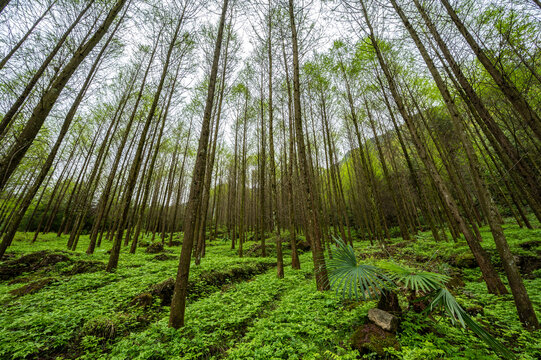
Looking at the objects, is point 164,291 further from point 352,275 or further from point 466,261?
point 466,261

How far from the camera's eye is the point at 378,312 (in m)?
3.18

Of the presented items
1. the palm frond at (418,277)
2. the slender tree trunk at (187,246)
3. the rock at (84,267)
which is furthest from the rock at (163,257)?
the palm frond at (418,277)

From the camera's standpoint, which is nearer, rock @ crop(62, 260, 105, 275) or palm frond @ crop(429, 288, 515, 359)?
palm frond @ crop(429, 288, 515, 359)

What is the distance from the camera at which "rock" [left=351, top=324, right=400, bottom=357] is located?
262cm

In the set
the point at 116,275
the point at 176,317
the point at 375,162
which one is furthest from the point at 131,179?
the point at 375,162

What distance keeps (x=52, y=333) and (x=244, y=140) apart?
36.3 feet

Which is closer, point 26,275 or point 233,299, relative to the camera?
point 233,299

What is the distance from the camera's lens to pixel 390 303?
11.2 feet

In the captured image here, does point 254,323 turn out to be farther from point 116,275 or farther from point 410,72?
point 410,72

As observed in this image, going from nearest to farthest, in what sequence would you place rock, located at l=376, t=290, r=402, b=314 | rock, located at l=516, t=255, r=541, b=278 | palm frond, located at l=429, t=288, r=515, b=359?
palm frond, located at l=429, t=288, r=515, b=359 → rock, located at l=376, t=290, r=402, b=314 → rock, located at l=516, t=255, r=541, b=278

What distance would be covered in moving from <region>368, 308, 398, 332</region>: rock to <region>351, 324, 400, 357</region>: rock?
2.6 inches

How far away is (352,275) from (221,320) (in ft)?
9.94

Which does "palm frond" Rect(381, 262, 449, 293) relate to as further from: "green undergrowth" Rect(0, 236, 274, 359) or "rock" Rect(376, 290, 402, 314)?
"green undergrowth" Rect(0, 236, 274, 359)

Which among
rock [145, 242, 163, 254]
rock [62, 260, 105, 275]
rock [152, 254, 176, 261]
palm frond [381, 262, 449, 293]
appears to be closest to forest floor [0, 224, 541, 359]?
rock [62, 260, 105, 275]
